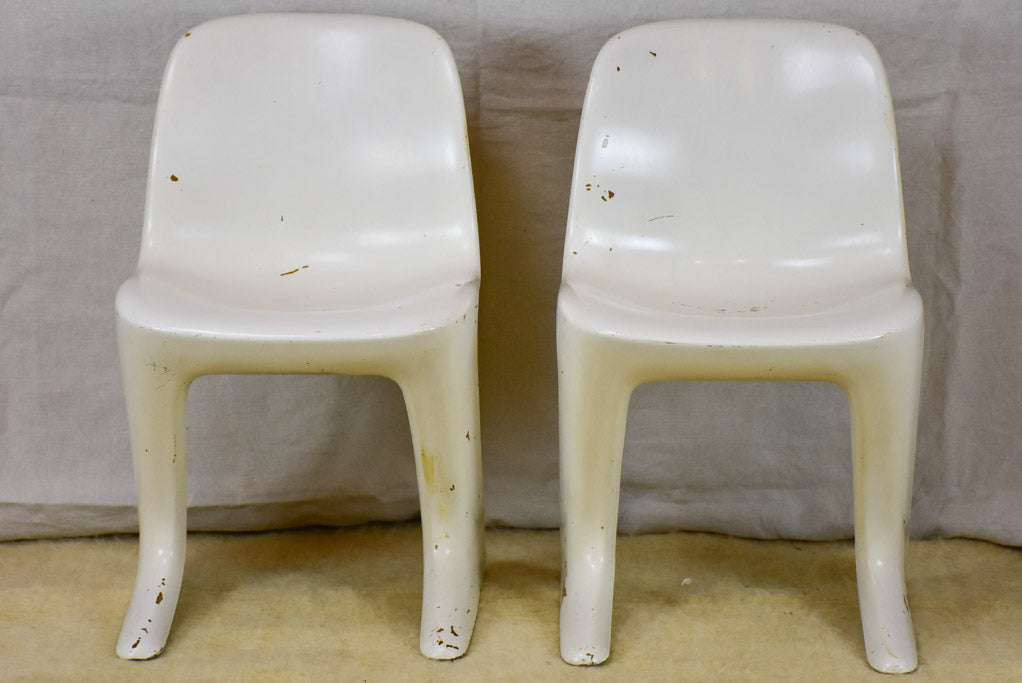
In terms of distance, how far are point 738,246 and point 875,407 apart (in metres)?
0.31

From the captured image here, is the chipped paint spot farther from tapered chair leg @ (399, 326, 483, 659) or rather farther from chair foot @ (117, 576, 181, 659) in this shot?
chair foot @ (117, 576, 181, 659)

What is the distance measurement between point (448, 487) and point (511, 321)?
0.39 metres

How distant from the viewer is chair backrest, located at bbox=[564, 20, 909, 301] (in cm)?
135

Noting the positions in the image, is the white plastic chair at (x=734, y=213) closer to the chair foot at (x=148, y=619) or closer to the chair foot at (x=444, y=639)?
the chair foot at (x=444, y=639)

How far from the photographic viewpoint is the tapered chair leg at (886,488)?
116 centimetres

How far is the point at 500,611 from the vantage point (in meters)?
1.38

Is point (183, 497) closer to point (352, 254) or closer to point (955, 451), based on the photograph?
point (352, 254)

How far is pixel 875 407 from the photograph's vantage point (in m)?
1.17

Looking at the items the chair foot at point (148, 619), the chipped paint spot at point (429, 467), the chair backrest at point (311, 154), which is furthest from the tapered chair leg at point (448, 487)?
the chair foot at point (148, 619)

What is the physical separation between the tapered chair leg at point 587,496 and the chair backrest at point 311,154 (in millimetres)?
275

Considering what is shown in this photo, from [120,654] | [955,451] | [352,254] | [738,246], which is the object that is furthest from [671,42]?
[120,654]

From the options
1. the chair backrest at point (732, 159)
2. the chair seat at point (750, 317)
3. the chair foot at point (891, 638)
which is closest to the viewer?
the chair seat at point (750, 317)

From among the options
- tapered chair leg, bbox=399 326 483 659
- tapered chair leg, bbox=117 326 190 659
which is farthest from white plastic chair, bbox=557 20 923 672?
tapered chair leg, bbox=117 326 190 659

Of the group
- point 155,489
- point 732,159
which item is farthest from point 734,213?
point 155,489
